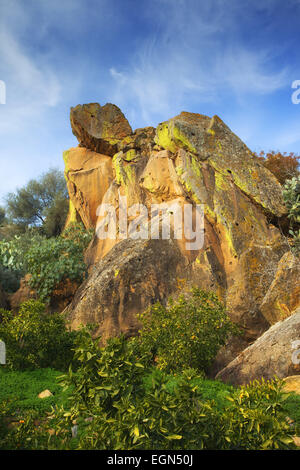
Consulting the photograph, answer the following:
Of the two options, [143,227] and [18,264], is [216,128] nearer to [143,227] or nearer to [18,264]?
[143,227]

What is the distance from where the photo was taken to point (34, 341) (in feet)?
21.2

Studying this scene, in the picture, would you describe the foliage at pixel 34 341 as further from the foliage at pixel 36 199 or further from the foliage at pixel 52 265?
the foliage at pixel 36 199

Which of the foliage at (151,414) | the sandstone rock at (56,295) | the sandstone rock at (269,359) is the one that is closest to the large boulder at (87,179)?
the sandstone rock at (56,295)

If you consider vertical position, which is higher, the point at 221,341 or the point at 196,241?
the point at 196,241

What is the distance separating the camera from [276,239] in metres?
9.77

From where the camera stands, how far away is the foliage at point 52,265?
10.7m

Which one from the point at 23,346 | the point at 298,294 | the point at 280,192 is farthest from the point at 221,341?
the point at 280,192

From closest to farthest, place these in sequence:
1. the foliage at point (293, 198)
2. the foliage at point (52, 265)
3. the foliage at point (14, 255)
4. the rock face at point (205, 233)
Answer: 1. the rock face at point (205, 233)
2. the foliage at point (293, 198)
3. the foliage at point (52, 265)
4. the foliage at point (14, 255)

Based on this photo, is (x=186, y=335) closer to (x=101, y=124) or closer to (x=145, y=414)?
(x=145, y=414)

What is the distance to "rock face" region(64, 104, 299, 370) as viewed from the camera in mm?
8359

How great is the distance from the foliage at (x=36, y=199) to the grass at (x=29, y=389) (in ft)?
56.7

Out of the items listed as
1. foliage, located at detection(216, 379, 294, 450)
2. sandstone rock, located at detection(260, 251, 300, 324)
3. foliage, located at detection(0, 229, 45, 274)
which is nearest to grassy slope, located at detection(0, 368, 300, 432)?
foliage, located at detection(216, 379, 294, 450)

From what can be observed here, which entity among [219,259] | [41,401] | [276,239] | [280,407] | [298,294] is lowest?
[41,401]
